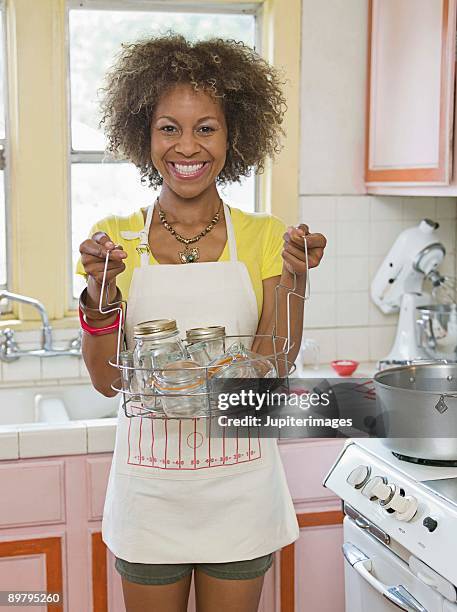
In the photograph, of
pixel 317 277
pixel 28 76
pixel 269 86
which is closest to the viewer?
pixel 269 86

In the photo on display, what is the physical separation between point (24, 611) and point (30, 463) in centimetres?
34

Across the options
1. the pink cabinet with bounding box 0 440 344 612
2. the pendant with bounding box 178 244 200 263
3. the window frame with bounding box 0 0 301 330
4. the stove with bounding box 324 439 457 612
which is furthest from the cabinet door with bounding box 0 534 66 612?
the pendant with bounding box 178 244 200 263

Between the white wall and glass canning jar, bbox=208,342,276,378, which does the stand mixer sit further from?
glass canning jar, bbox=208,342,276,378

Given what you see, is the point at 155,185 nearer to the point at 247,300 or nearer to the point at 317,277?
the point at 247,300

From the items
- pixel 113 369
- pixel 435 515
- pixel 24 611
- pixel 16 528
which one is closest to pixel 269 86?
pixel 113 369

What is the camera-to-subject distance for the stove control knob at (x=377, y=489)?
5.85ft

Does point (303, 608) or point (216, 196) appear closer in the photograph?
point (216, 196)

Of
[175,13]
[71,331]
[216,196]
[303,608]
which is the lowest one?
[303,608]

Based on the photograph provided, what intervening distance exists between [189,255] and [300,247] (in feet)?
0.90

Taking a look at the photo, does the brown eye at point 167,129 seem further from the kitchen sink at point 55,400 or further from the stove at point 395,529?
the kitchen sink at point 55,400

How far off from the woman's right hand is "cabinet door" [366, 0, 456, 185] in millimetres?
1312

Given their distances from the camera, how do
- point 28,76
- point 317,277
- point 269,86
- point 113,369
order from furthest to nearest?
1. point 317,277
2. point 28,76
3. point 269,86
4. point 113,369

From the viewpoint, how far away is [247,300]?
1621mm

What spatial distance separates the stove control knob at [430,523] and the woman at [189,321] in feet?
0.76
